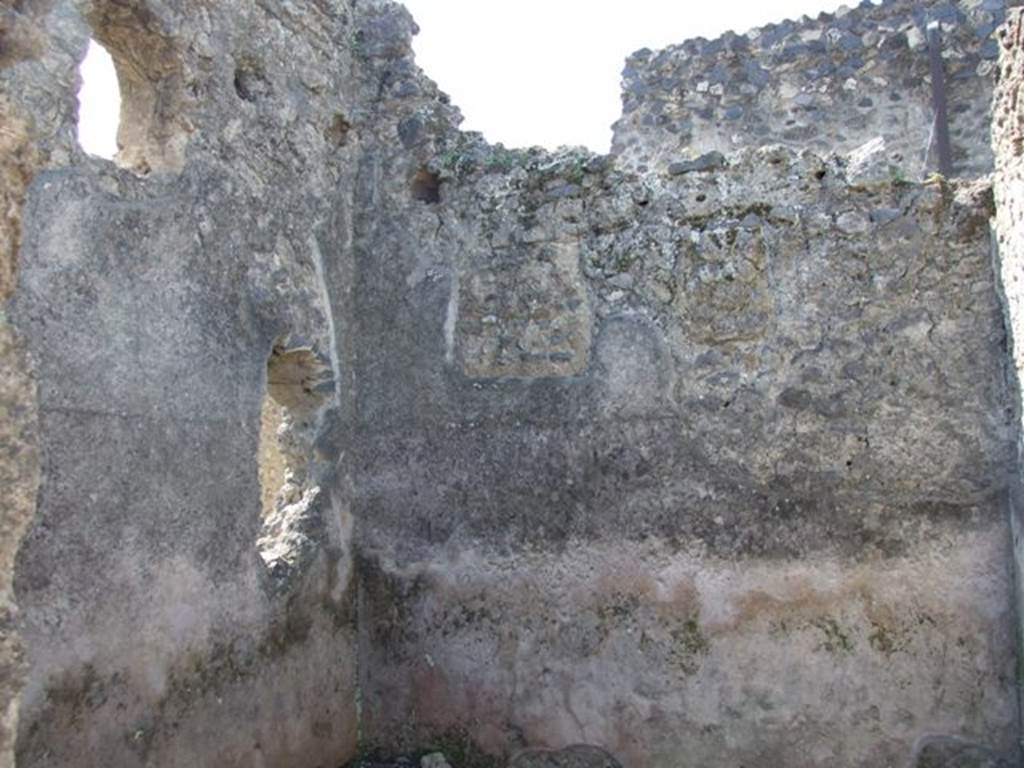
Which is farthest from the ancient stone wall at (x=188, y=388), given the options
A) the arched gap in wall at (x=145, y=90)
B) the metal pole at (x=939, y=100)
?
the metal pole at (x=939, y=100)

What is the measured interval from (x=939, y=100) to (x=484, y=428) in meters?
4.01

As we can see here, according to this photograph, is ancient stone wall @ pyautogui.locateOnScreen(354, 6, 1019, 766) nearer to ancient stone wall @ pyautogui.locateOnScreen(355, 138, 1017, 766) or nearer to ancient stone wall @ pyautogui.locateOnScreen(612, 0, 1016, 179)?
ancient stone wall @ pyautogui.locateOnScreen(355, 138, 1017, 766)

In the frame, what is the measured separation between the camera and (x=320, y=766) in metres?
4.33

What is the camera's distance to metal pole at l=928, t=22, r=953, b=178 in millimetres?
6523

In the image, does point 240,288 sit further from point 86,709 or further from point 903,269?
point 903,269

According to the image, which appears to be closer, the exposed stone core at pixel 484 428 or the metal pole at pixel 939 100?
the exposed stone core at pixel 484 428

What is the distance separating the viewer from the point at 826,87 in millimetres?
6934

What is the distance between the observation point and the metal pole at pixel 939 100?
21.4 ft

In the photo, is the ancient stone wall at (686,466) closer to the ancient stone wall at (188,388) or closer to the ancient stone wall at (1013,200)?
the ancient stone wall at (1013,200)

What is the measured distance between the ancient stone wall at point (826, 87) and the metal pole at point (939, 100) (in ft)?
0.12

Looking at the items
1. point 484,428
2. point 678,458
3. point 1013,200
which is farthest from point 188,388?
point 1013,200

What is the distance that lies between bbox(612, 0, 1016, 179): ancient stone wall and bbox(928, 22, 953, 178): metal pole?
37mm

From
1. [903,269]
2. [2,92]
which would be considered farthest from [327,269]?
[2,92]

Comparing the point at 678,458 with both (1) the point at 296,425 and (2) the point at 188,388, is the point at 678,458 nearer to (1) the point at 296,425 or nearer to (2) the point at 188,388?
(1) the point at 296,425
